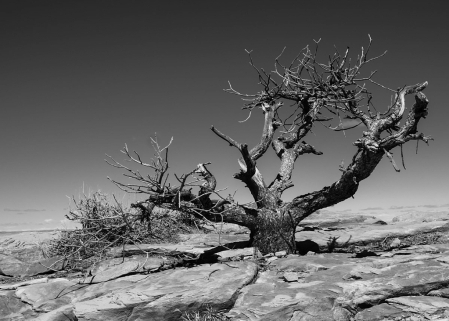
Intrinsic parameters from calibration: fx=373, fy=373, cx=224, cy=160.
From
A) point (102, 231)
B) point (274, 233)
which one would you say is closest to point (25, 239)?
point (102, 231)

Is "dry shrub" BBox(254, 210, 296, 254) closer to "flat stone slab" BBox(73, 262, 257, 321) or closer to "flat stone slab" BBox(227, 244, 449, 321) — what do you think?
"flat stone slab" BBox(227, 244, 449, 321)

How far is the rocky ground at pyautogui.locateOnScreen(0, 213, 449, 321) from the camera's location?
6.53 metres

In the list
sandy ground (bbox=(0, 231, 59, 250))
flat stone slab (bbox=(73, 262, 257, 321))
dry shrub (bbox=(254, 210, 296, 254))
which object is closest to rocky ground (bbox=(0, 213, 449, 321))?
flat stone slab (bbox=(73, 262, 257, 321))

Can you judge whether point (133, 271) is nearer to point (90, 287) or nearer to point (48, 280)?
point (90, 287)

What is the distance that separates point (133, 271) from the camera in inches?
333

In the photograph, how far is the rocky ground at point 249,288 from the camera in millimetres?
6531

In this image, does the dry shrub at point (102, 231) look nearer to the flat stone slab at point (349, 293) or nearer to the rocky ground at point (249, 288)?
the rocky ground at point (249, 288)

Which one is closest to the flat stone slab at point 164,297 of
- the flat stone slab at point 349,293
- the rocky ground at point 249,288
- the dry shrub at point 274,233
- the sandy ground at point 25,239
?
the rocky ground at point 249,288

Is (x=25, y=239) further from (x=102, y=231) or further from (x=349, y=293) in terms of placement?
(x=349, y=293)

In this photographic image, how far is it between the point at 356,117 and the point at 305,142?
185cm

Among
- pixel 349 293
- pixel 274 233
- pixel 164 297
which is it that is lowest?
pixel 349 293

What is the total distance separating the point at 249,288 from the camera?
7121 mm

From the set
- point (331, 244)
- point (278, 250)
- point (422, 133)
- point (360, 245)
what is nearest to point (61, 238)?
point (278, 250)

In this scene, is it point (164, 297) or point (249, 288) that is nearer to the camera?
point (164, 297)
